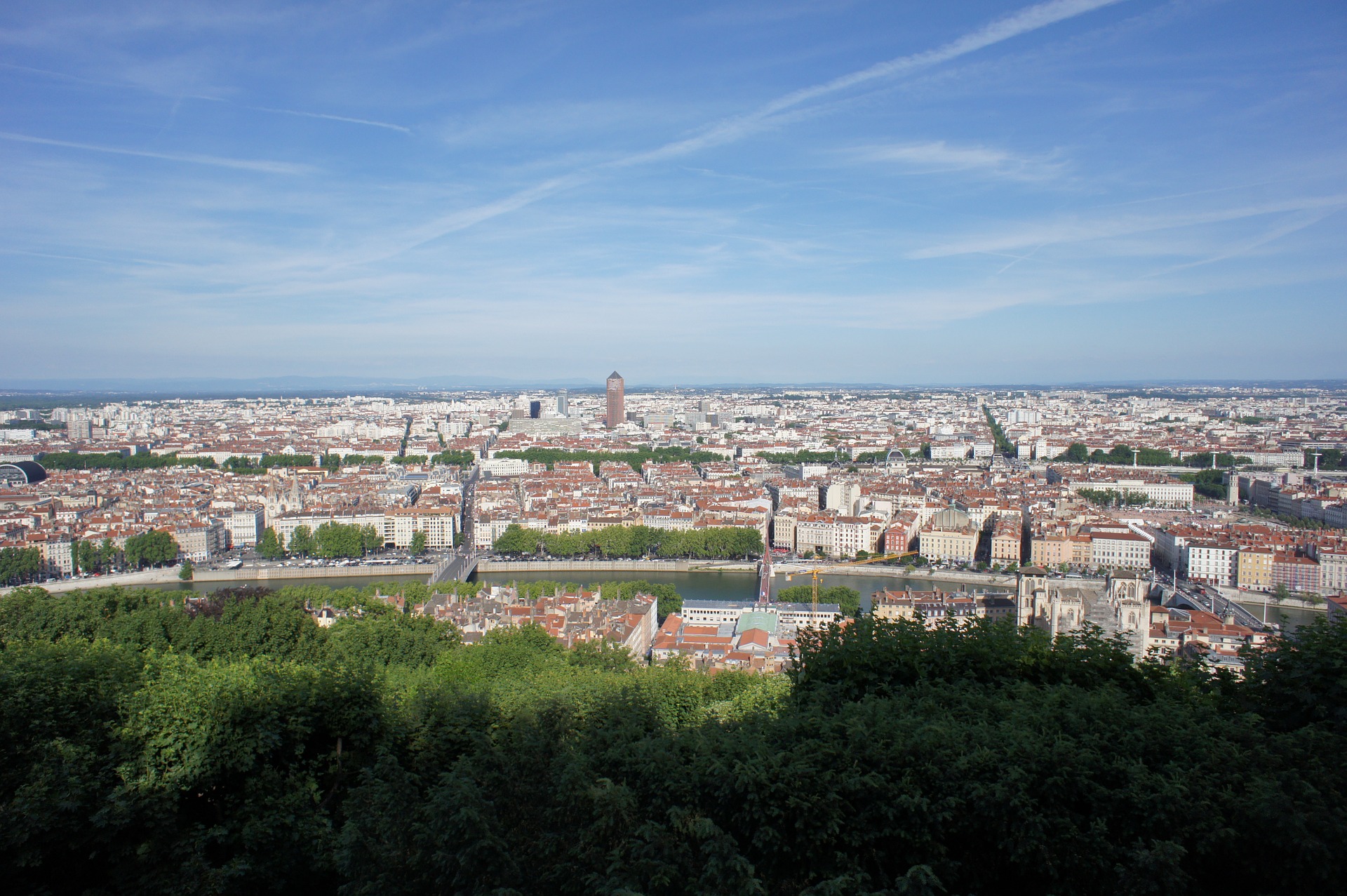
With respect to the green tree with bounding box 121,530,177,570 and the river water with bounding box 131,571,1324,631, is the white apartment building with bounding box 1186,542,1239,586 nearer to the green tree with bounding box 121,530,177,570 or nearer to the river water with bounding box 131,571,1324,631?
the river water with bounding box 131,571,1324,631

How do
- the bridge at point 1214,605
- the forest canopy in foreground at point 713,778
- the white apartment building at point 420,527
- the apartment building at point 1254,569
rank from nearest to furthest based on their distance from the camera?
the forest canopy in foreground at point 713,778 < the bridge at point 1214,605 < the apartment building at point 1254,569 < the white apartment building at point 420,527

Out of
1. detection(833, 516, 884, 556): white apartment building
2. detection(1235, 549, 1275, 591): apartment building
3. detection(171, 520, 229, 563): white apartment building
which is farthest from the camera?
detection(833, 516, 884, 556): white apartment building

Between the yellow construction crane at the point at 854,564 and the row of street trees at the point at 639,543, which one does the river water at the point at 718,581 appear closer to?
the yellow construction crane at the point at 854,564

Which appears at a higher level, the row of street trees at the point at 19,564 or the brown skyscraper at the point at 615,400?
the brown skyscraper at the point at 615,400

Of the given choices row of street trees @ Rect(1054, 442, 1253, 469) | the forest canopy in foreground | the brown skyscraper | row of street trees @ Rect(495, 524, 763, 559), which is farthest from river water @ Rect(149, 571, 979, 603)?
the brown skyscraper

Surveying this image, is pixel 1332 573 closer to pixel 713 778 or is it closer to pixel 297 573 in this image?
pixel 713 778

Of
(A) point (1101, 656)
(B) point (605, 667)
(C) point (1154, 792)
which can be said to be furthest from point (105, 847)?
(B) point (605, 667)

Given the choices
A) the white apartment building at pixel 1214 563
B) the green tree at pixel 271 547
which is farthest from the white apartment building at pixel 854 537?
the green tree at pixel 271 547
